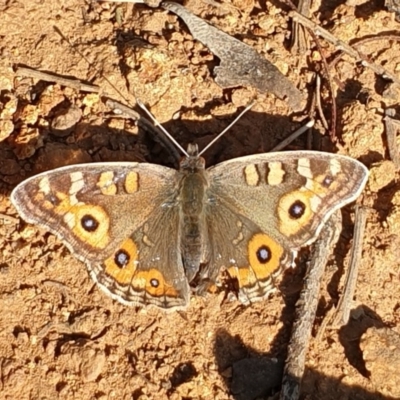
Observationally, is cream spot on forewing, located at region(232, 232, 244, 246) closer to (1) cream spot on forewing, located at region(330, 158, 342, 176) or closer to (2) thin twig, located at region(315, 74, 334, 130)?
(1) cream spot on forewing, located at region(330, 158, 342, 176)

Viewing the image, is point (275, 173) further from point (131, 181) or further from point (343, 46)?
point (343, 46)

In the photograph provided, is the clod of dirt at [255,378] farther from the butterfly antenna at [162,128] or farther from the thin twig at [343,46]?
the thin twig at [343,46]

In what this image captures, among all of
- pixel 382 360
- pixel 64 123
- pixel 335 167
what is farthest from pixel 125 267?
pixel 382 360

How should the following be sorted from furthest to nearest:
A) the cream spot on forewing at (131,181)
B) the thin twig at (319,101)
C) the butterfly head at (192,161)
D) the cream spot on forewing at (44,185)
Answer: the thin twig at (319,101) → the butterfly head at (192,161) → the cream spot on forewing at (131,181) → the cream spot on forewing at (44,185)

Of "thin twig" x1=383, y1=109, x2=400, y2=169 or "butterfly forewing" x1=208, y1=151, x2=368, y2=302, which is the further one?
"thin twig" x1=383, y1=109, x2=400, y2=169

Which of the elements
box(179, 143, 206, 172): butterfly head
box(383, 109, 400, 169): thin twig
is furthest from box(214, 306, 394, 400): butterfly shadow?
box(383, 109, 400, 169): thin twig

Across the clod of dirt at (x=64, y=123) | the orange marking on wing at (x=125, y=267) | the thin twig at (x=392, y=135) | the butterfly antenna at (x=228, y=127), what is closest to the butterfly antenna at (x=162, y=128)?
the butterfly antenna at (x=228, y=127)

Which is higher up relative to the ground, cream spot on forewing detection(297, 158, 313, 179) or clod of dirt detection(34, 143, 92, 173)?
cream spot on forewing detection(297, 158, 313, 179)
